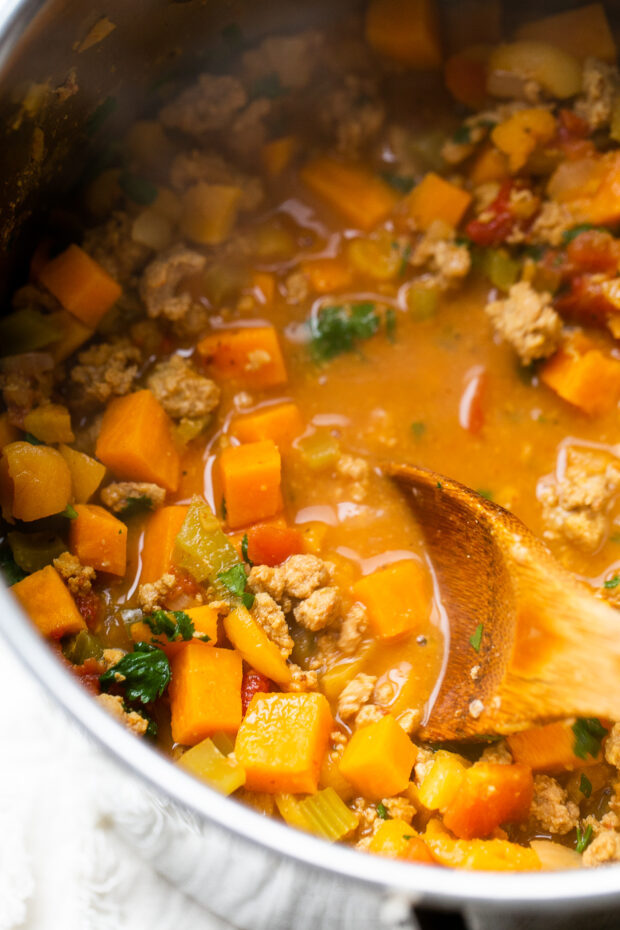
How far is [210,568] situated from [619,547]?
1.40 metres

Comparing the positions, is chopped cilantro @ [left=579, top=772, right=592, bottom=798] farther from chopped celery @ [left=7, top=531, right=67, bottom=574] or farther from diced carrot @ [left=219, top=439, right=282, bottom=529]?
chopped celery @ [left=7, top=531, right=67, bottom=574]

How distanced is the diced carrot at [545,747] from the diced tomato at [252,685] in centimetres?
77

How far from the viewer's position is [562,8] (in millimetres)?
3203

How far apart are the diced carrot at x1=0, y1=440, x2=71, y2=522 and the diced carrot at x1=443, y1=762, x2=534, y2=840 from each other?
148 cm

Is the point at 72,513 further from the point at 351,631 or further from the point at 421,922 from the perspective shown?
the point at 421,922

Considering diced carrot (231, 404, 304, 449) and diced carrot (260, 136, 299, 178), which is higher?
diced carrot (260, 136, 299, 178)

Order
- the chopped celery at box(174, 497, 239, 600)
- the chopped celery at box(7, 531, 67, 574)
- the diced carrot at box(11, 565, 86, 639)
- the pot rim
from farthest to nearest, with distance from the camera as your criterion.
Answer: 1. the chopped celery at box(174, 497, 239, 600)
2. the chopped celery at box(7, 531, 67, 574)
3. the diced carrot at box(11, 565, 86, 639)
4. the pot rim

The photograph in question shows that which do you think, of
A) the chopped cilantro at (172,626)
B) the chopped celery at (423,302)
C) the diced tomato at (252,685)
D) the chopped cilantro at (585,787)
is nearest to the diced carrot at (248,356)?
the chopped celery at (423,302)

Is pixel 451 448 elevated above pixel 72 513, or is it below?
below

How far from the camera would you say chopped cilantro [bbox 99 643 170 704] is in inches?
100

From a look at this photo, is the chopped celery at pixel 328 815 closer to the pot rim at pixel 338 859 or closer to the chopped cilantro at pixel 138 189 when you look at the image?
the pot rim at pixel 338 859

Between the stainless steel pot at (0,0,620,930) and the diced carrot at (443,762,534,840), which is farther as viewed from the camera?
the diced carrot at (443,762,534,840)

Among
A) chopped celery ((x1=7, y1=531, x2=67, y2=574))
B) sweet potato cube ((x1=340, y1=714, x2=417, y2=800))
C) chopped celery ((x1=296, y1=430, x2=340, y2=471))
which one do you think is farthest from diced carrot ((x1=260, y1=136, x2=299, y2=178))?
sweet potato cube ((x1=340, y1=714, x2=417, y2=800))

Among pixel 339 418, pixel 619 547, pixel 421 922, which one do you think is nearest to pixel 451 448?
pixel 339 418
